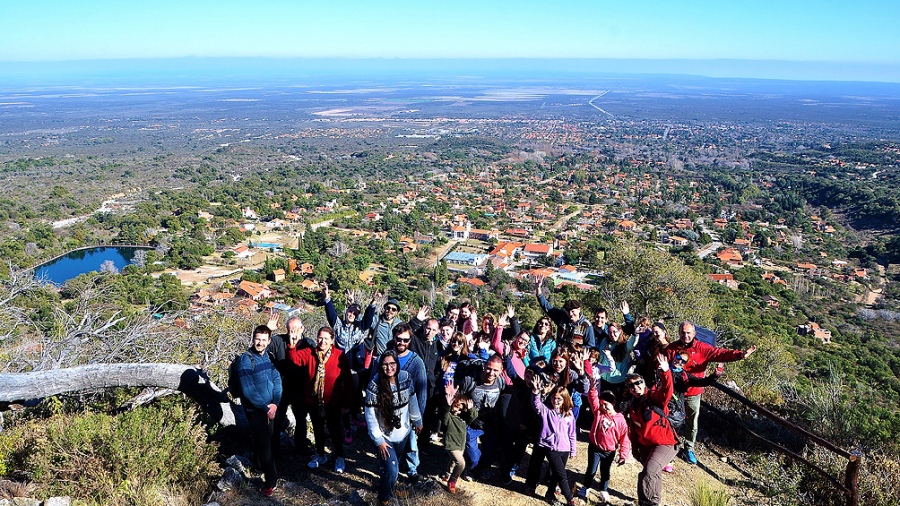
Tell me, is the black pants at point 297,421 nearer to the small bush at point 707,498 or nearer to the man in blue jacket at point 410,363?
the man in blue jacket at point 410,363

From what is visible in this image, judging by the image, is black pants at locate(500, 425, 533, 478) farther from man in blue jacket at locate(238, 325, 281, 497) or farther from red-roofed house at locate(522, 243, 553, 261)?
red-roofed house at locate(522, 243, 553, 261)

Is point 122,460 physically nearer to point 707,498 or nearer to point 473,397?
point 473,397

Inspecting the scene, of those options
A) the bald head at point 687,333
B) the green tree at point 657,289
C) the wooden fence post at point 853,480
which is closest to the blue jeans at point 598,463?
the bald head at point 687,333

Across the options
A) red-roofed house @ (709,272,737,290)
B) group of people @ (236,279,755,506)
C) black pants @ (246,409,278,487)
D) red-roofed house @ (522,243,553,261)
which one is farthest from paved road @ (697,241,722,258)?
black pants @ (246,409,278,487)

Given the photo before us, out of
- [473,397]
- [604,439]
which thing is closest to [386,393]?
[473,397]

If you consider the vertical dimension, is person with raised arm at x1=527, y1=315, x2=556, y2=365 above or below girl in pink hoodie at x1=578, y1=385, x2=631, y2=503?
above

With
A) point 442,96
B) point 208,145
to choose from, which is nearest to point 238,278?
point 208,145
